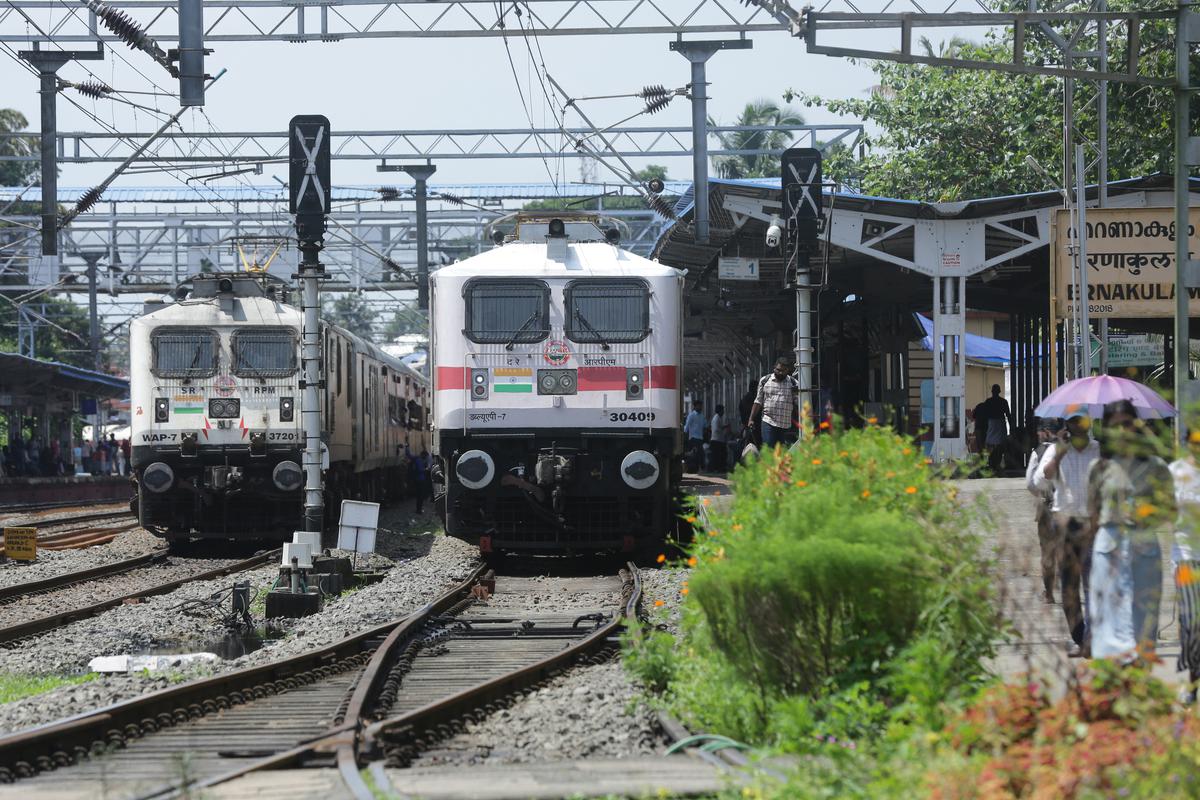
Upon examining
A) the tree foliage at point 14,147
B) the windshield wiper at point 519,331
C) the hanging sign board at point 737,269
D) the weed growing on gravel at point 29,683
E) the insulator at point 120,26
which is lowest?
the weed growing on gravel at point 29,683

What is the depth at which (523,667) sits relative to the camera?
9758 millimetres

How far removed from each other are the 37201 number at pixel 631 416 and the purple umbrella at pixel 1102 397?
5626 millimetres

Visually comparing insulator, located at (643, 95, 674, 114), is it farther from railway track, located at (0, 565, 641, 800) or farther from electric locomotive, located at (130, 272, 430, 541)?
railway track, located at (0, 565, 641, 800)

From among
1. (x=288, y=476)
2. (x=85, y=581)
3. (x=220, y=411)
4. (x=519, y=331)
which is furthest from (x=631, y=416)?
(x=220, y=411)

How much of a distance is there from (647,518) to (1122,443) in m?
11.1

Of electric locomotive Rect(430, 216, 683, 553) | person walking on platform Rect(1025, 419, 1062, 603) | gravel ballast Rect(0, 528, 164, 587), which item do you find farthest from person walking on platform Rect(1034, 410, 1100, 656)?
gravel ballast Rect(0, 528, 164, 587)

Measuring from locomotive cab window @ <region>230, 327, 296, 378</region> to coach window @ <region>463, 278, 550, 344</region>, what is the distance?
17.7 feet

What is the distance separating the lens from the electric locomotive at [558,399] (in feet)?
53.2

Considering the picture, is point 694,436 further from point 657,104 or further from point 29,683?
point 29,683

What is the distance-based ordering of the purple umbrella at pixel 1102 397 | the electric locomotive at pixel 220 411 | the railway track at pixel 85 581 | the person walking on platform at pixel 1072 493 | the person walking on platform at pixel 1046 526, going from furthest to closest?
the electric locomotive at pixel 220 411
the railway track at pixel 85 581
the purple umbrella at pixel 1102 397
the person walking on platform at pixel 1046 526
the person walking on platform at pixel 1072 493

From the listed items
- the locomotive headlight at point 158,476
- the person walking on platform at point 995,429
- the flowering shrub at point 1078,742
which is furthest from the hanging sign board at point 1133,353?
the flowering shrub at point 1078,742

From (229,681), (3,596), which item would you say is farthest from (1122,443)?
(3,596)

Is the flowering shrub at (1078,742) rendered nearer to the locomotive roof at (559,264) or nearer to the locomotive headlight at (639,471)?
the locomotive headlight at (639,471)

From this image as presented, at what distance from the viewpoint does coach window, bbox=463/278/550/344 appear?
647 inches
